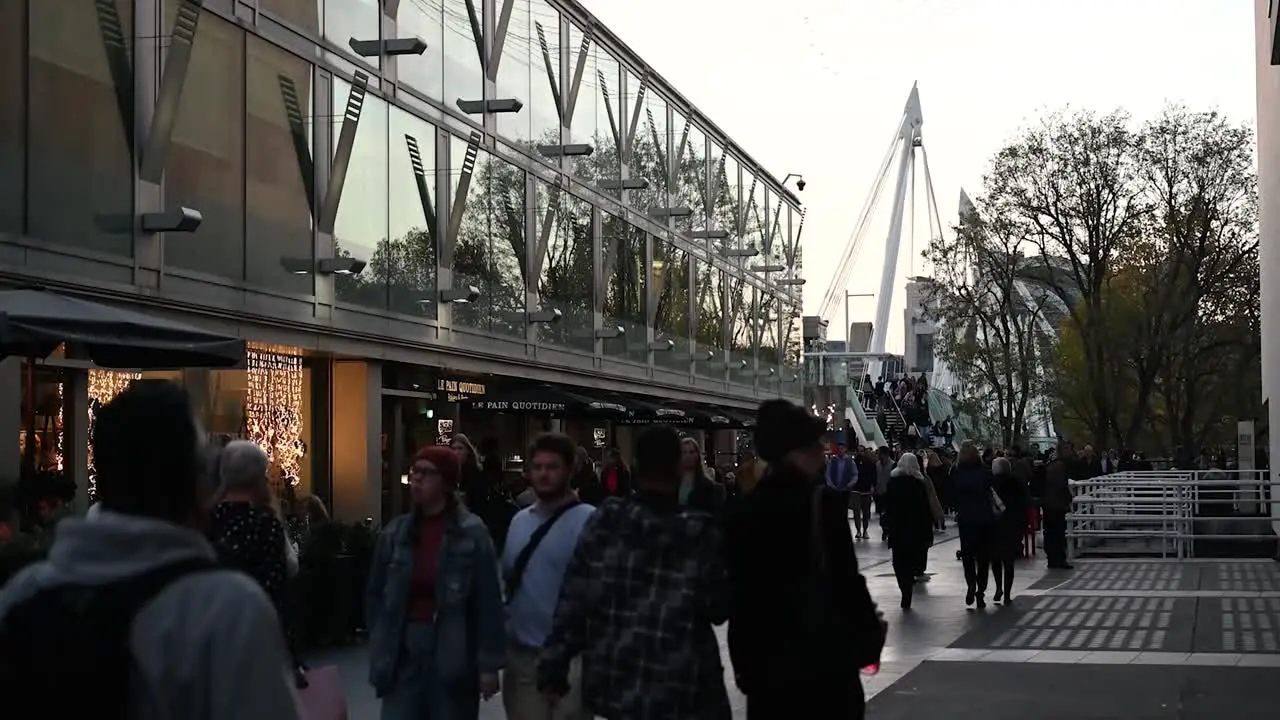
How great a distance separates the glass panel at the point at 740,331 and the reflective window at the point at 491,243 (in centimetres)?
1821

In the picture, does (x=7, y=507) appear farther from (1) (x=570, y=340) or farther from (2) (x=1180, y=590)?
(1) (x=570, y=340)

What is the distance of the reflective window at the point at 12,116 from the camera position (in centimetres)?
1552

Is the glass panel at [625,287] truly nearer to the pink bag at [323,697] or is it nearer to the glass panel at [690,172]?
the glass panel at [690,172]

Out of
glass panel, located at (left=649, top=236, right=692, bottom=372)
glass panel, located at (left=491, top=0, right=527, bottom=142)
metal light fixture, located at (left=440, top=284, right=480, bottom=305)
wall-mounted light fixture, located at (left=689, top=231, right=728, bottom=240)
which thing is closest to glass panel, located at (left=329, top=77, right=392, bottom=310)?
metal light fixture, located at (left=440, top=284, right=480, bottom=305)

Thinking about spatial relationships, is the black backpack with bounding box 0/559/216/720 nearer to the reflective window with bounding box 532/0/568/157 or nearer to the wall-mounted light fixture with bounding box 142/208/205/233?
the wall-mounted light fixture with bounding box 142/208/205/233

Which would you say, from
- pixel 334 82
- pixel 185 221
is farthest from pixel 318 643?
pixel 334 82

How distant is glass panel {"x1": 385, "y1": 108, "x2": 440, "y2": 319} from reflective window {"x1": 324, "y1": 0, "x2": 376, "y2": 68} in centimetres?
127

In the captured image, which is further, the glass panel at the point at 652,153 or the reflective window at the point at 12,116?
the glass panel at the point at 652,153

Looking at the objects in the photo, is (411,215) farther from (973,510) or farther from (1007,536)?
(1007,536)

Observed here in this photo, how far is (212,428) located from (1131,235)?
32.7 m

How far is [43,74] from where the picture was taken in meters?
16.1

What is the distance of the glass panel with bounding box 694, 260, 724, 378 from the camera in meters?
44.4

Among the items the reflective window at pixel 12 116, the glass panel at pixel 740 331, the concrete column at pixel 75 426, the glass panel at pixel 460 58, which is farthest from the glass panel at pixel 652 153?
the reflective window at pixel 12 116

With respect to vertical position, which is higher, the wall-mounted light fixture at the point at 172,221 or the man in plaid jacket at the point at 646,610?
the wall-mounted light fixture at the point at 172,221
